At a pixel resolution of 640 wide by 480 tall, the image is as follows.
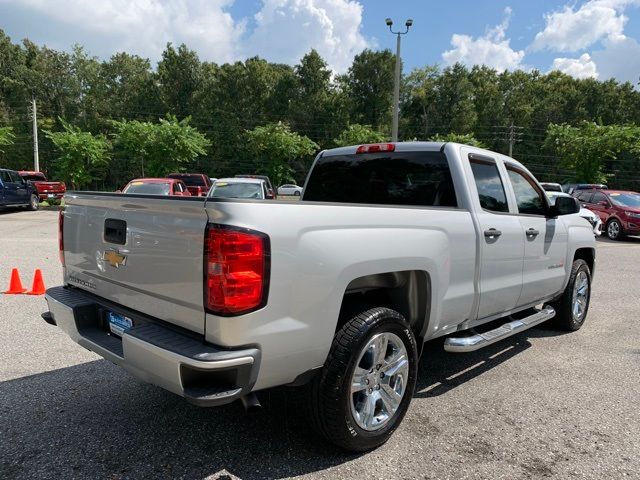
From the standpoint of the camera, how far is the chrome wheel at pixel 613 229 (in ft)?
53.1

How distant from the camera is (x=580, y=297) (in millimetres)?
5723

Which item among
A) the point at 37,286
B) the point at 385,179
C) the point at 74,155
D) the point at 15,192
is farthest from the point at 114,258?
the point at 74,155

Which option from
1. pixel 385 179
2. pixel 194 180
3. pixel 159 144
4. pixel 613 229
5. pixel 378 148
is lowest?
pixel 613 229

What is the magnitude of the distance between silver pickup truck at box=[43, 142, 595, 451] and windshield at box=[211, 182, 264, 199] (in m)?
9.90

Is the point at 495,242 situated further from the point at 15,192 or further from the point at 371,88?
the point at 371,88

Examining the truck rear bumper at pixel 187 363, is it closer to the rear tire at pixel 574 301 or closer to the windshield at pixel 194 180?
the rear tire at pixel 574 301

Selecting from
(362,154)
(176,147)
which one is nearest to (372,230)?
(362,154)

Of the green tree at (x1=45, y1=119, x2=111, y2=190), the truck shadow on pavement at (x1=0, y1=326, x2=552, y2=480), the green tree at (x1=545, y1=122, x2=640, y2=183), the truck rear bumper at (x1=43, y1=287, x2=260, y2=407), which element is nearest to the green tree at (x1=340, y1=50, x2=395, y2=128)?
the green tree at (x1=545, y1=122, x2=640, y2=183)

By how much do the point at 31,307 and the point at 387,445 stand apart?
5168 mm

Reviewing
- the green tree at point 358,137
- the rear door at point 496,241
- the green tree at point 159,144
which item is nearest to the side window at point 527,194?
the rear door at point 496,241

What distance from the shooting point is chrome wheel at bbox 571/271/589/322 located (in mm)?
5523

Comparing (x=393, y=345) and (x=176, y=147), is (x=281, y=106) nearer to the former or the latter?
(x=176, y=147)

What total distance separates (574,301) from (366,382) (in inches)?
147

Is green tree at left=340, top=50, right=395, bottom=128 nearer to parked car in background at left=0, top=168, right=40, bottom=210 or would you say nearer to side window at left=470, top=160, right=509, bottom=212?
parked car in background at left=0, top=168, right=40, bottom=210
